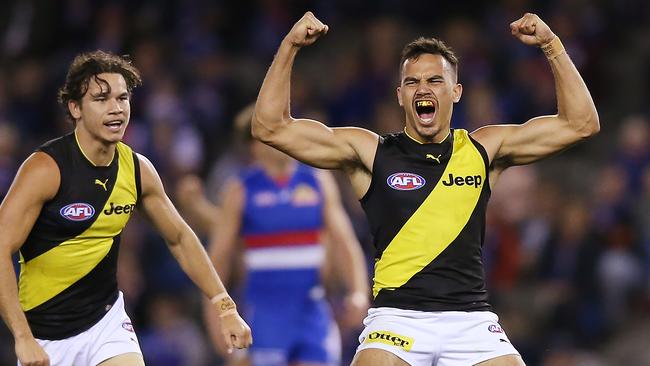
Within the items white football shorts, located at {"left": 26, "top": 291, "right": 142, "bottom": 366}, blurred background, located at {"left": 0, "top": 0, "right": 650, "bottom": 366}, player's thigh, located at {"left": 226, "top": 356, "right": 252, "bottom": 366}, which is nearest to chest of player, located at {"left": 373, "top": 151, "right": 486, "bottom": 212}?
white football shorts, located at {"left": 26, "top": 291, "right": 142, "bottom": 366}

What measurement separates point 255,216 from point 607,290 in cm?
421

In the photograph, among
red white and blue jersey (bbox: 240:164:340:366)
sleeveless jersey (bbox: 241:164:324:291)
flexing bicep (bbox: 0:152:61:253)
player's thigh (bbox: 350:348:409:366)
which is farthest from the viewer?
sleeveless jersey (bbox: 241:164:324:291)

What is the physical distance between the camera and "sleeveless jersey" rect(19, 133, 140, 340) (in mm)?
7121

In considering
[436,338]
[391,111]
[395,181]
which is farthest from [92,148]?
[391,111]

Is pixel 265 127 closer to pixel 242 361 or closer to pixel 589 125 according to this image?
pixel 589 125

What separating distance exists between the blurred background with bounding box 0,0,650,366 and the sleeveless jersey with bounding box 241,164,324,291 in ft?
8.92

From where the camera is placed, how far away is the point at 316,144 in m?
7.14

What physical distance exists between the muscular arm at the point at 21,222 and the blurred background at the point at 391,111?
18.8 ft

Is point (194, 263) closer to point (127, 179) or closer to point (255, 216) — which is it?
point (127, 179)

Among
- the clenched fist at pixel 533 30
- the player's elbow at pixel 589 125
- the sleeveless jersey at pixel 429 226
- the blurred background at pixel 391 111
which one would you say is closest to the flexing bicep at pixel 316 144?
the sleeveless jersey at pixel 429 226

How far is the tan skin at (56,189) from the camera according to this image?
677cm

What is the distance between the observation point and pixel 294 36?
703 cm

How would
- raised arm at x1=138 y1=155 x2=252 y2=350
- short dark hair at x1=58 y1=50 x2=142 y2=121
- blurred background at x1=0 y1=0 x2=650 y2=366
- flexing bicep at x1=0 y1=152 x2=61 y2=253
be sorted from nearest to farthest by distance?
flexing bicep at x1=0 y1=152 x2=61 y2=253 → short dark hair at x1=58 y1=50 x2=142 y2=121 → raised arm at x1=138 y1=155 x2=252 y2=350 → blurred background at x1=0 y1=0 x2=650 y2=366

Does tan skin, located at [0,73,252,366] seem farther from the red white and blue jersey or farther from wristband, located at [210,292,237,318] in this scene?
the red white and blue jersey
